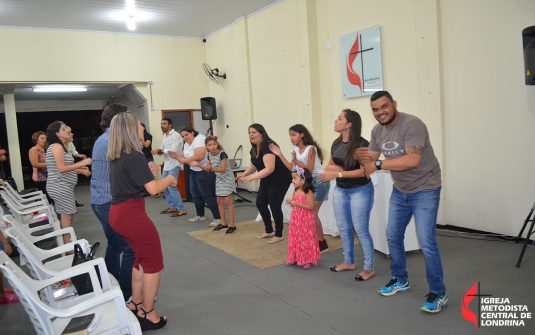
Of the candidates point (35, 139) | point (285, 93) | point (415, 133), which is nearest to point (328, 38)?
point (285, 93)

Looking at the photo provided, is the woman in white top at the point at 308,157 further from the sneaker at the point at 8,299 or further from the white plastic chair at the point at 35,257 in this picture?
the sneaker at the point at 8,299

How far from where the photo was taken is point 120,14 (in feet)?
26.3

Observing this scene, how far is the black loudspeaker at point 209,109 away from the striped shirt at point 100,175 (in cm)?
659

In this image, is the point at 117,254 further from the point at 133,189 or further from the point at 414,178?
the point at 414,178

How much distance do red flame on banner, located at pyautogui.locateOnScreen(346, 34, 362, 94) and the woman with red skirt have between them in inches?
168

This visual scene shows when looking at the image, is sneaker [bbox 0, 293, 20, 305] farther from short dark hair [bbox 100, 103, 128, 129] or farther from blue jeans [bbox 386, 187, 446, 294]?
blue jeans [bbox 386, 187, 446, 294]

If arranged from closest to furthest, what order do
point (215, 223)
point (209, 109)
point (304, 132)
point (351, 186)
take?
point (351, 186) < point (304, 132) < point (215, 223) < point (209, 109)

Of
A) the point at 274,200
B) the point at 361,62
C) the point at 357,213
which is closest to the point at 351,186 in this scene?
the point at 357,213

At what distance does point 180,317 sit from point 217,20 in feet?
23.7

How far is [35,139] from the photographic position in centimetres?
693

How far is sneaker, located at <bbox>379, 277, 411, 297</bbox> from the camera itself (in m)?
3.22

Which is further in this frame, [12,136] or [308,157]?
[12,136]

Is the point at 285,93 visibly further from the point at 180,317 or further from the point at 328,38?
the point at 180,317

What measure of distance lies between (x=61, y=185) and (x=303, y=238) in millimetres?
2552
